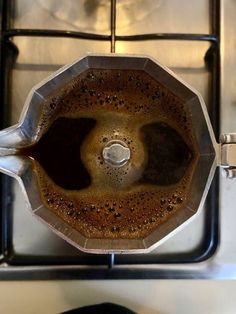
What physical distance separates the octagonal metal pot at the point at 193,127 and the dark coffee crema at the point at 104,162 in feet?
0.05

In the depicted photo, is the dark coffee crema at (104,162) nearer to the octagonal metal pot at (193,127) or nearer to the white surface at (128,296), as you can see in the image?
the octagonal metal pot at (193,127)

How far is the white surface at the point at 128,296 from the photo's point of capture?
71 cm

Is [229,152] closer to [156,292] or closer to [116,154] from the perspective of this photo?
[116,154]

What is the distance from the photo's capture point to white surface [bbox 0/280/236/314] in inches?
28.1

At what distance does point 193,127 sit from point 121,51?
6.3 inches

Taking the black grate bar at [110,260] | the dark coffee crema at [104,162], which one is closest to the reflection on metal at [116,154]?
the dark coffee crema at [104,162]

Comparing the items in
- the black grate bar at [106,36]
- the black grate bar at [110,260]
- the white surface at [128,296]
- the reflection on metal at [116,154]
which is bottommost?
the white surface at [128,296]

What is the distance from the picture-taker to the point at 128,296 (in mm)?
726

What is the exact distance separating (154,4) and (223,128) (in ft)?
0.64

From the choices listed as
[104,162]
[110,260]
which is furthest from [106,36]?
[110,260]

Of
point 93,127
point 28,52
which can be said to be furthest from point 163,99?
point 28,52

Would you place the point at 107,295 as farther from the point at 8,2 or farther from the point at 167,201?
the point at 8,2

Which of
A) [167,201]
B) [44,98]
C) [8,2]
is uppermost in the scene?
[8,2]

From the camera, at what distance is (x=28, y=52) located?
0.71 m
